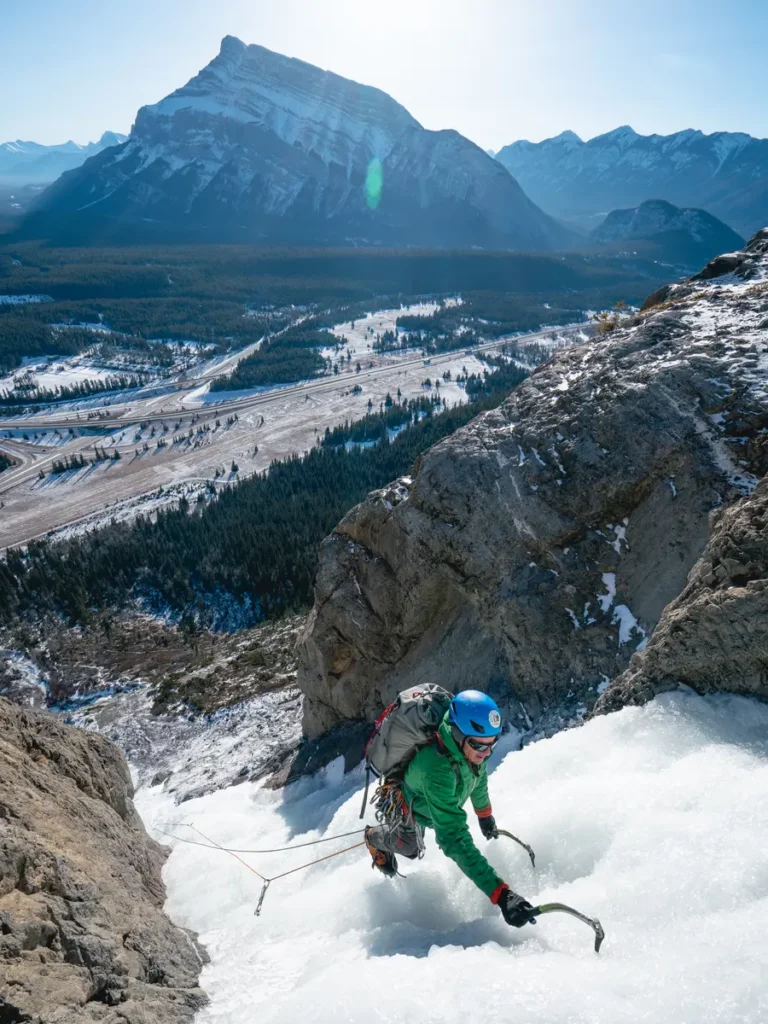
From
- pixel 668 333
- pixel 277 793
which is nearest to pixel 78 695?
pixel 277 793

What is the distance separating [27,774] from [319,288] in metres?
203

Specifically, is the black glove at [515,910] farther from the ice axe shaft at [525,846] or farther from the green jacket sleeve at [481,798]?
the green jacket sleeve at [481,798]

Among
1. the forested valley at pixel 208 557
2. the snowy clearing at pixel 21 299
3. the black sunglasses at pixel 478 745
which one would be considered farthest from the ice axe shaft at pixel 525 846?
the snowy clearing at pixel 21 299

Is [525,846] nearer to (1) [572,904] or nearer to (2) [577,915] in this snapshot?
(1) [572,904]

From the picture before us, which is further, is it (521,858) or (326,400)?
(326,400)

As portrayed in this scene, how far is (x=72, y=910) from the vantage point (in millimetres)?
5473

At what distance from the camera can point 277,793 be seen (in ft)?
46.8

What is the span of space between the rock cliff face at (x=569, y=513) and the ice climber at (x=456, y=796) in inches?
202

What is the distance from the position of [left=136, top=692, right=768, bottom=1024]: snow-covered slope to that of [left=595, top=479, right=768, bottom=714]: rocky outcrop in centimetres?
34

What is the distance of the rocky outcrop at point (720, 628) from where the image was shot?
6227 millimetres

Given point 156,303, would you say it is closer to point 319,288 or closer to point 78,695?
point 319,288

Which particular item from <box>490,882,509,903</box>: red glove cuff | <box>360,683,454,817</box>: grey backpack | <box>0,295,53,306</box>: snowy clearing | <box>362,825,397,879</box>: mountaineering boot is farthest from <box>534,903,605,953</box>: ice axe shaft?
<box>0,295,53,306</box>: snowy clearing

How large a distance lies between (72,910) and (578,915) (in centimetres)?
481

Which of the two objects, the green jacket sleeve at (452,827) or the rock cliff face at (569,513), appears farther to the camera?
the rock cliff face at (569,513)
